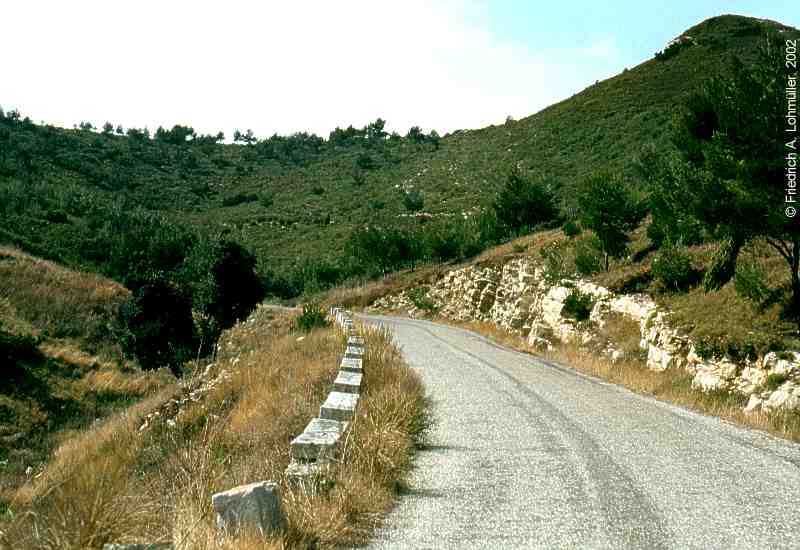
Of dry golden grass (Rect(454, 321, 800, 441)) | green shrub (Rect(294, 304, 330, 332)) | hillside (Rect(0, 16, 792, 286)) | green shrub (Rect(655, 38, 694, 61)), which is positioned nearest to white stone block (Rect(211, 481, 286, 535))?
dry golden grass (Rect(454, 321, 800, 441))

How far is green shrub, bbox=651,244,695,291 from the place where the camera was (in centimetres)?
1870

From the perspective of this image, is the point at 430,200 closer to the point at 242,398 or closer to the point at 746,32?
the point at 746,32

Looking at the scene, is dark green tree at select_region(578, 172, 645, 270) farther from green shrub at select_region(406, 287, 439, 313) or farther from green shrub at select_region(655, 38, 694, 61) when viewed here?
green shrub at select_region(655, 38, 694, 61)

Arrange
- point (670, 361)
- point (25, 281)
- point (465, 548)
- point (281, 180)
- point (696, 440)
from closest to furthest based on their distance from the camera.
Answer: point (465, 548)
point (696, 440)
point (670, 361)
point (25, 281)
point (281, 180)

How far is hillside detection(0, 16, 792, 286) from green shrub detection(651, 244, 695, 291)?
1261 inches

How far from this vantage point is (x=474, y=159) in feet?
263

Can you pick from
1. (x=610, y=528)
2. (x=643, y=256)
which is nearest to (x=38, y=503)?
(x=610, y=528)

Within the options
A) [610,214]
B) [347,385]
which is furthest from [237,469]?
[610,214]

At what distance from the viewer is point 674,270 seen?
61.4 feet

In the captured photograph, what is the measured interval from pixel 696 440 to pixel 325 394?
4925 mm

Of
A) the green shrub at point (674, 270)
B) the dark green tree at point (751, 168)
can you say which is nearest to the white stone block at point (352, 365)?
the dark green tree at point (751, 168)

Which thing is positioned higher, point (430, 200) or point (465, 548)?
point (430, 200)

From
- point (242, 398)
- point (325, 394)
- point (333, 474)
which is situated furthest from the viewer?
point (242, 398)

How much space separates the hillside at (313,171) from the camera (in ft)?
182
